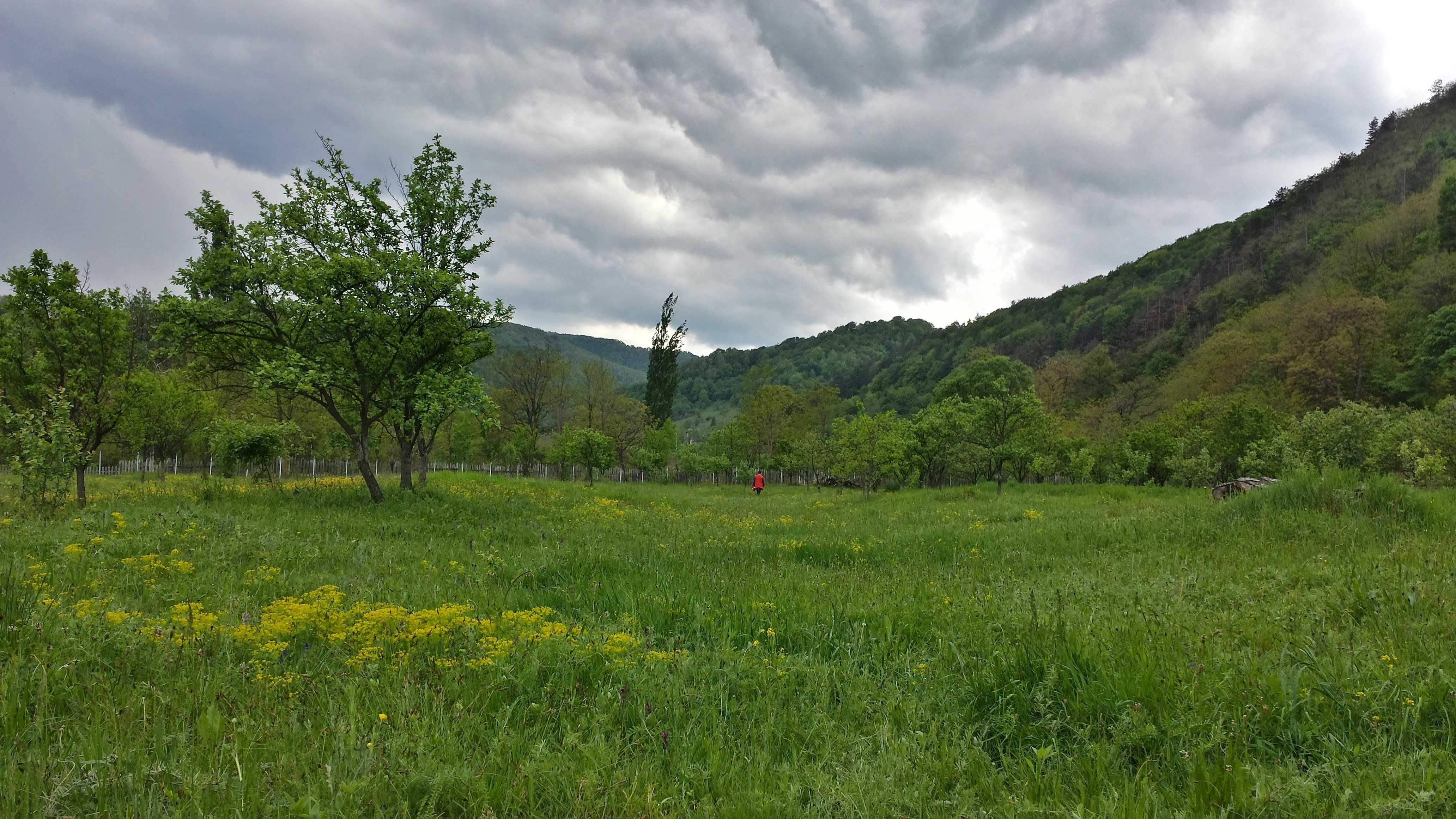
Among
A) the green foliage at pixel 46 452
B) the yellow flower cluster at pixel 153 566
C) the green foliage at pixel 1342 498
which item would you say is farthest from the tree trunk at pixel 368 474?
the green foliage at pixel 1342 498

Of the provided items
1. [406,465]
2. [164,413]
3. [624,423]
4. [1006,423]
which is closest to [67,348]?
[406,465]

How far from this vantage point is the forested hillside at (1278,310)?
5269 centimetres

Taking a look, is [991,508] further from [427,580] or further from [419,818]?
[419,818]

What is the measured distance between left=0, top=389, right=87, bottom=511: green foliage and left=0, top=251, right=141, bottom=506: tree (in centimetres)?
71

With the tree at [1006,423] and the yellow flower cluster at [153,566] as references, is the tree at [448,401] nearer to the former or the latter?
the yellow flower cluster at [153,566]

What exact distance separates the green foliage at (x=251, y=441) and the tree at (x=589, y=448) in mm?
20646

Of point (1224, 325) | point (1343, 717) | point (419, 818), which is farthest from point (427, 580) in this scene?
point (1224, 325)

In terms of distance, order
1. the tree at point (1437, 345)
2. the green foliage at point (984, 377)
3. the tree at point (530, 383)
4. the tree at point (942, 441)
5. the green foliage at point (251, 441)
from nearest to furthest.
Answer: the green foliage at point (251, 441)
the tree at point (942, 441)
the tree at point (1437, 345)
the tree at point (530, 383)
the green foliage at point (984, 377)

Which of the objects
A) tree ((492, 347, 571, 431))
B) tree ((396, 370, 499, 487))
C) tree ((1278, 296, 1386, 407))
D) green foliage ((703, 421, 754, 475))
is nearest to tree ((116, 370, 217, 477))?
tree ((396, 370, 499, 487))

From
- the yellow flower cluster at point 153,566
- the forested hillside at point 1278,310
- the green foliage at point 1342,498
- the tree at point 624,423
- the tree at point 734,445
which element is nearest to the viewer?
the yellow flower cluster at point 153,566

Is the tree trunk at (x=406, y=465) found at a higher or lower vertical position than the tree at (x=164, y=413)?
lower

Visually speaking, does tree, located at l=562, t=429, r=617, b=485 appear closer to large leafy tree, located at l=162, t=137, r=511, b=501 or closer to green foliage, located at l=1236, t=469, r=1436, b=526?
large leafy tree, located at l=162, t=137, r=511, b=501

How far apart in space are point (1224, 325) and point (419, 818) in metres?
114

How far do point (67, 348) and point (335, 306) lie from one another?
5.07 m
